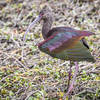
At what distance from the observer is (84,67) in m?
5.43

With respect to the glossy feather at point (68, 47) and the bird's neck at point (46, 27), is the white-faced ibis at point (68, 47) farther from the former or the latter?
the bird's neck at point (46, 27)

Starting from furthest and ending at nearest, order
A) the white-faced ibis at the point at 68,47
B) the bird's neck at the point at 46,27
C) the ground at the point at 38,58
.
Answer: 1. the bird's neck at the point at 46,27
2. the ground at the point at 38,58
3. the white-faced ibis at the point at 68,47

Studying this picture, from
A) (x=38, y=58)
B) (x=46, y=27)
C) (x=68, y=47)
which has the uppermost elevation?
(x=46, y=27)

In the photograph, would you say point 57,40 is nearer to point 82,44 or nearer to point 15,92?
point 82,44

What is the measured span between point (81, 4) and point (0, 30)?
2385 millimetres

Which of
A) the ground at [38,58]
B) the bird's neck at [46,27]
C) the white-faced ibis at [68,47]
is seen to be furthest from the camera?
the bird's neck at [46,27]

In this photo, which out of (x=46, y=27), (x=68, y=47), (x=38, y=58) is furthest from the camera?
(x=38, y=58)

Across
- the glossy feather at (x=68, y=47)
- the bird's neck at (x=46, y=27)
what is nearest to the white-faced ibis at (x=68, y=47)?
the glossy feather at (x=68, y=47)

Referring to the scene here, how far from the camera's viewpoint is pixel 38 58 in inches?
236

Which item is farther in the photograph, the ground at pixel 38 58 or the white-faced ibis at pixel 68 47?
the ground at pixel 38 58

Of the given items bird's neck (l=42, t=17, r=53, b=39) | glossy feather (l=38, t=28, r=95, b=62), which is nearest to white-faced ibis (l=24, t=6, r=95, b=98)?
glossy feather (l=38, t=28, r=95, b=62)

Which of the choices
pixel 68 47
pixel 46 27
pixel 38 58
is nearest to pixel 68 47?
pixel 68 47

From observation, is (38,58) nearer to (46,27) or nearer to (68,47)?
(46,27)

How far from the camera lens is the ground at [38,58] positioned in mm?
4783
